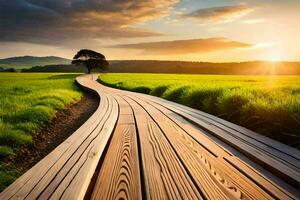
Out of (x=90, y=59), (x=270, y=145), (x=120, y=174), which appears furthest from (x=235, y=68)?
(x=120, y=174)

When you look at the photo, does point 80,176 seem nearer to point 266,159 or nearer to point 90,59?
point 266,159

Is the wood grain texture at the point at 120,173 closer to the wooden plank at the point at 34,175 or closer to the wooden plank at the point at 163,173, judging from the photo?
the wooden plank at the point at 163,173

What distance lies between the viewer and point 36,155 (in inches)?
206

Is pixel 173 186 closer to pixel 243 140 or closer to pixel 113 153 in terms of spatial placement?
pixel 113 153

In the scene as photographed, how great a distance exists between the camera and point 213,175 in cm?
265

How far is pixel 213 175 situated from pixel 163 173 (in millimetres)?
444

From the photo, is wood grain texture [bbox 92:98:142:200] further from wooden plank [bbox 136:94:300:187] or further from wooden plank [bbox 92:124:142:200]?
wooden plank [bbox 136:94:300:187]

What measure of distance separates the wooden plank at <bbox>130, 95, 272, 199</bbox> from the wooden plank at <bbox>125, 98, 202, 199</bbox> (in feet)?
0.30

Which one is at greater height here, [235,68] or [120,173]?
[120,173]

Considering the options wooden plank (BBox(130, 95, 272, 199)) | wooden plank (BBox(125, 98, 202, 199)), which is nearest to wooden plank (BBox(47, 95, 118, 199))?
wooden plank (BBox(125, 98, 202, 199))

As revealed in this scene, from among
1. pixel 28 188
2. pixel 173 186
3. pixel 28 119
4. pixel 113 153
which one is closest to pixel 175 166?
pixel 173 186

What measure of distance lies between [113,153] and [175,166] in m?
0.81

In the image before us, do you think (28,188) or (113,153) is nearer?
(28,188)

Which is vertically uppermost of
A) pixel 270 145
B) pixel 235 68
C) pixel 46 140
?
pixel 270 145
